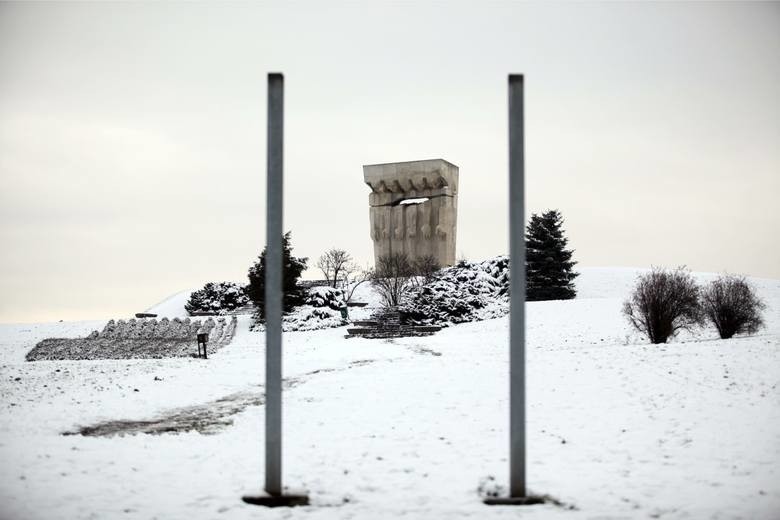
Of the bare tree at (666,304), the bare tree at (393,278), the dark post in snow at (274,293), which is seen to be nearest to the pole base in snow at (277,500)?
the dark post in snow at (274,293)

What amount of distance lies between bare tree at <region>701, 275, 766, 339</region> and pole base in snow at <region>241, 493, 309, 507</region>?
1459cm

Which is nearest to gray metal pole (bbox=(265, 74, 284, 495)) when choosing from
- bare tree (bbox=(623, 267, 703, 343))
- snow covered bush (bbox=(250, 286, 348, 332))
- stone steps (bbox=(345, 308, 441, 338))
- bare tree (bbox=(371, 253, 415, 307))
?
bare tree (bbox=(623, 267, 703, 343))

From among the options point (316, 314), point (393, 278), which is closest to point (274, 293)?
point (316, 314)

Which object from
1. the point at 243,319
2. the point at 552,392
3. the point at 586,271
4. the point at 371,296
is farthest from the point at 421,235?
the point at 552,392

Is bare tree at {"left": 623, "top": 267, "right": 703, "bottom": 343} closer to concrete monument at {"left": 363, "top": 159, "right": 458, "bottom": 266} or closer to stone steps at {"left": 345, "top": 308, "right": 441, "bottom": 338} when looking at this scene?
stone steps at {"left": 345, "top": 308, "right": 441, "bottom": 338}

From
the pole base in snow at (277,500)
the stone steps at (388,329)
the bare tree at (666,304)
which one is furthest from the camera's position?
the stone steps at (388,329)

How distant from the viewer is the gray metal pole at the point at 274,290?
6.10 metres

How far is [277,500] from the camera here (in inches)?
237

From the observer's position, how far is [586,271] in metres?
49.3

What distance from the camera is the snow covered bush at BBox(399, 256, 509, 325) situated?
1118 inches

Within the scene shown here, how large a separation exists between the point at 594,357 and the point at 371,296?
27654mm

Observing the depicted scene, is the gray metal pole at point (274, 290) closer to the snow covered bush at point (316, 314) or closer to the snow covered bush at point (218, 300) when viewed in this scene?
the snow covered bush at point (316, 314)

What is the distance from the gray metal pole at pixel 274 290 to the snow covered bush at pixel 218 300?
109 ft

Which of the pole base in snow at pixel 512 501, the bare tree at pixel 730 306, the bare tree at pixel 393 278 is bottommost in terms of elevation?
the pole base in snow at pixel 512 501
